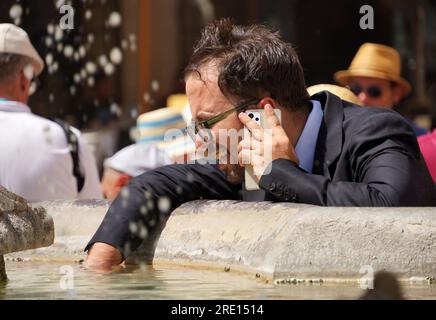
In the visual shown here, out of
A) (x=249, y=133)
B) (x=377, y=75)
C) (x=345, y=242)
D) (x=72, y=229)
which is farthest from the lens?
(x=377, y=75)

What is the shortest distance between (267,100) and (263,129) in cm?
18

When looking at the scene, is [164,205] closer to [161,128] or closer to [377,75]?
[161,128]

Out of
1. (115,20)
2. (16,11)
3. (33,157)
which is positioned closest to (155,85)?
(115,20)

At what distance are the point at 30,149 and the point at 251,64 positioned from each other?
5.27ft

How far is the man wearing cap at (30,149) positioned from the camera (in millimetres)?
5164

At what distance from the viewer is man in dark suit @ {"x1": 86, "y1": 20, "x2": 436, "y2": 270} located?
3545 mm

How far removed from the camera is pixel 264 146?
3635 millimetres

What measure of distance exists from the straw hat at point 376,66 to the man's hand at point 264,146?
13.3 ft

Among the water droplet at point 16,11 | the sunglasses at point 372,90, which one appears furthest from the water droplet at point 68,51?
the sunglasses at point 372,90

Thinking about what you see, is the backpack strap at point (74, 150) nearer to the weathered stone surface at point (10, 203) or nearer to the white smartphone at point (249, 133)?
the white smartphone at point (249, 133)

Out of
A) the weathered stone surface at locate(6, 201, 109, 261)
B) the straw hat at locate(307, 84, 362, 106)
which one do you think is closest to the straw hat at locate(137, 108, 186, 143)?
the straw hat at locate(307, 84, 362, 106)

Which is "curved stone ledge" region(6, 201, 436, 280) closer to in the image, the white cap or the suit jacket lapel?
the suit jacket lapel

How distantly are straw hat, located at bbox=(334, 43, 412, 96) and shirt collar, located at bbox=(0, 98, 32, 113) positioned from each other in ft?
9.58

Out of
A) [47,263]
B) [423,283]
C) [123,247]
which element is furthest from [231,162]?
[423,283]
